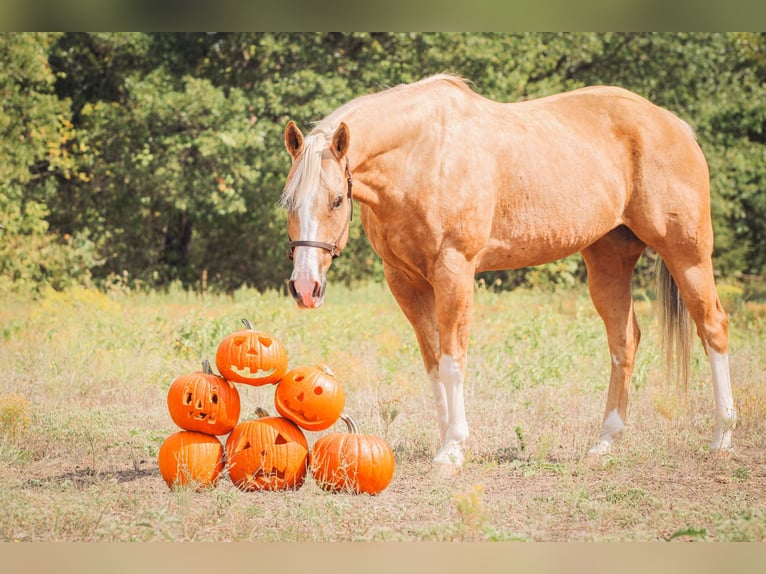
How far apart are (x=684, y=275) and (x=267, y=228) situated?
11.0 m

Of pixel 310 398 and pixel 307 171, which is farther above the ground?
pixel 307 171

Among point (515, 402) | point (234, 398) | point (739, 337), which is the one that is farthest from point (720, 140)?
point (234, 398)

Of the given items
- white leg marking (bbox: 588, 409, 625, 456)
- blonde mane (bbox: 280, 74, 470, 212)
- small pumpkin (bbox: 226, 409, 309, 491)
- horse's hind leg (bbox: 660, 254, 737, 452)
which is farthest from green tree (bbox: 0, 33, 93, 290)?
horse's hind leg (bbox: 660, 254, 737, 452)

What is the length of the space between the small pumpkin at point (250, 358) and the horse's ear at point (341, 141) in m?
1.13

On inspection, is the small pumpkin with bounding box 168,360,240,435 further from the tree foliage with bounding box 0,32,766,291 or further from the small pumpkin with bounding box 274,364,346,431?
the tree foliage with bounding box 0,32,766,291

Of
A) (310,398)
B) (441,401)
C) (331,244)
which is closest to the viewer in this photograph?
(331,244)

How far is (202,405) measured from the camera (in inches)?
186

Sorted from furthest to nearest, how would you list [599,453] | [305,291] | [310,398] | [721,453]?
[599,453] → [721,453] → [310,398] → [305,291]

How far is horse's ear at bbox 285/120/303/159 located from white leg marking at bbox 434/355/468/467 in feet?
5.10

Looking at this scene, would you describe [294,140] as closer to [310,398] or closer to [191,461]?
[310,398]

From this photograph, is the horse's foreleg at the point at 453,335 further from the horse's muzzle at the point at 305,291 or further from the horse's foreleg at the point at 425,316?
the horse's muzzle at the point at 305,291

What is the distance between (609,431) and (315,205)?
286cm

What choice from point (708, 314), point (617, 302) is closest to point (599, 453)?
point (617, 302)

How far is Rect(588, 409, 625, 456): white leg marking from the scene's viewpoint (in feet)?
19.0
